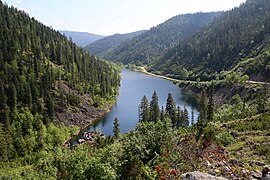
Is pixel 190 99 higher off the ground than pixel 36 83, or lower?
lower

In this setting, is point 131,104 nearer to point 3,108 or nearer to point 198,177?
point 3,108

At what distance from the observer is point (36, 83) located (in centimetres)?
12356

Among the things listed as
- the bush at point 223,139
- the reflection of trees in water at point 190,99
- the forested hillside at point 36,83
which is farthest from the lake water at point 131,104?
the bush at point 223,139

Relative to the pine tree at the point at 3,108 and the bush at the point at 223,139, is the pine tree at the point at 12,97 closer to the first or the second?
the pine tree at the point at 3,108

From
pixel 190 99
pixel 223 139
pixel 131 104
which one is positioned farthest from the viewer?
pixel 190 99

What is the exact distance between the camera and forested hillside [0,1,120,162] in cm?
9800

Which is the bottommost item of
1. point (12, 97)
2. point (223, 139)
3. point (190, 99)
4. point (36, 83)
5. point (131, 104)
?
point (131, 104)

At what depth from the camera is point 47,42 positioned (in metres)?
174

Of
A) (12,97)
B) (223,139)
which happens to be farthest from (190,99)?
(223,139)

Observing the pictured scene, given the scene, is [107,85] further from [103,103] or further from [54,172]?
[54,172]

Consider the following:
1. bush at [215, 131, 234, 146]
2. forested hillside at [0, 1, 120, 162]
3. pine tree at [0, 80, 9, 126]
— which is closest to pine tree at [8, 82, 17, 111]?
forested hillside at [0, 1, 120, 162]

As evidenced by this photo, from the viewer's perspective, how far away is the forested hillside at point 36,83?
98000 millimetres

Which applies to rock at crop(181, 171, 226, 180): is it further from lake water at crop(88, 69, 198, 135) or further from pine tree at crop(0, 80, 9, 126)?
pine tree at crop(0, 80, 9, 126)

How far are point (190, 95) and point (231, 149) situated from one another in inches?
5377
